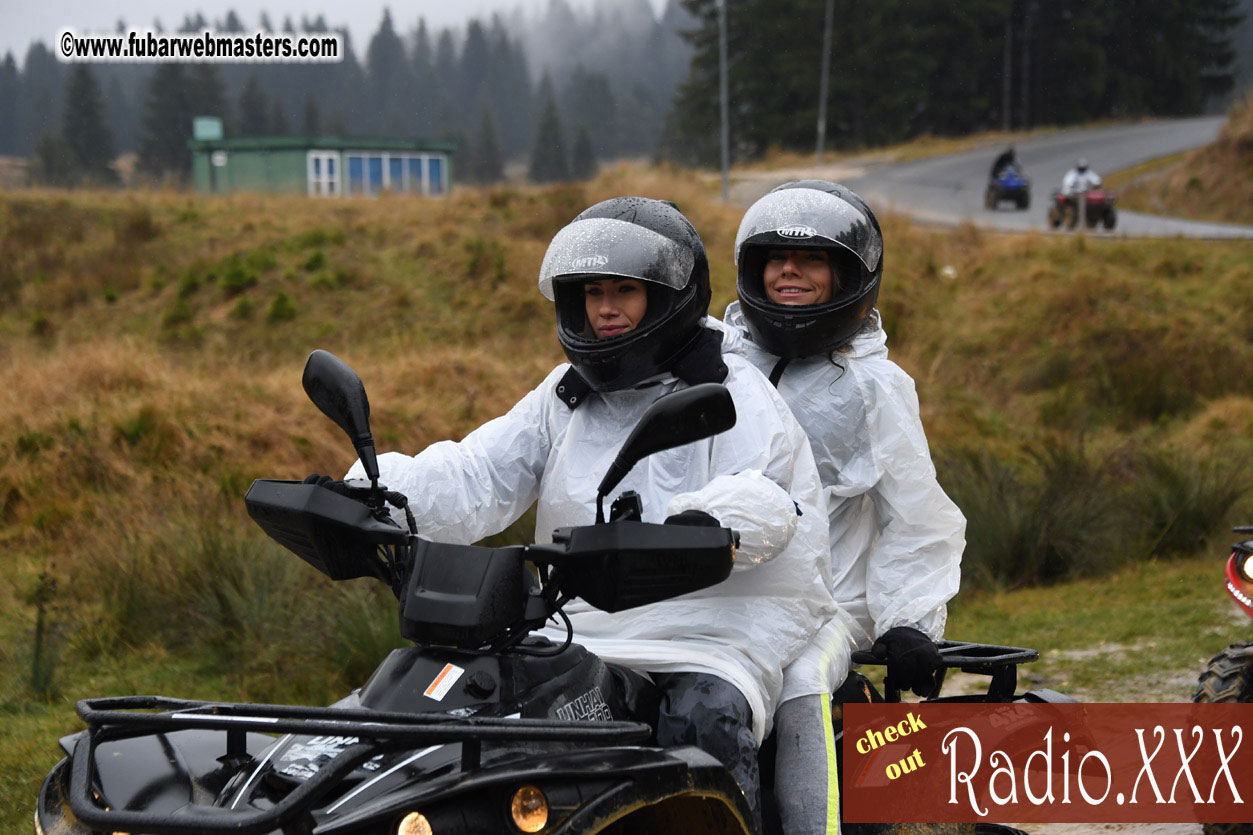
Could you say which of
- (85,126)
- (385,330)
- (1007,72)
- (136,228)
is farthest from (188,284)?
(1007,72)

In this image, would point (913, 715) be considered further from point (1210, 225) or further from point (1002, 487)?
point (1210, 225)

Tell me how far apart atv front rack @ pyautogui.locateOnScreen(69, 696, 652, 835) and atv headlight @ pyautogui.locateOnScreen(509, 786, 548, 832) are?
8cm

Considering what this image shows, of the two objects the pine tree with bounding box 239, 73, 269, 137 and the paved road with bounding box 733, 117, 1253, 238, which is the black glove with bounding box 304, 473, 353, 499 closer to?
the paved road with bounding box 733, 117, 1253, 238

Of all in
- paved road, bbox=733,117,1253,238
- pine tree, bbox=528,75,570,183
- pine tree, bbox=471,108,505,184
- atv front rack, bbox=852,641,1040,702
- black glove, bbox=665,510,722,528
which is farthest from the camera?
pine tree, bbox=471,108,505,184

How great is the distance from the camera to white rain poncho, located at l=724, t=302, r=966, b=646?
12.6 ft

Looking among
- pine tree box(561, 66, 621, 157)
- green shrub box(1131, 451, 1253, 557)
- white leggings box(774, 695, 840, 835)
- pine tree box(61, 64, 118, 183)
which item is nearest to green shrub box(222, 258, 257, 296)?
green shrub box(1131, 451, 1253, 557)

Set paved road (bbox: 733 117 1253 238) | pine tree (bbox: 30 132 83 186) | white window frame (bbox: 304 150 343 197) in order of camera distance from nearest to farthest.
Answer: paved road (bbox: 733 117 1253 238)
white window frame (bbox: 304 150 343 197)
pine tree (bbox: 30 132 83 186)

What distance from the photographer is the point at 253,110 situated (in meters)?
77.5

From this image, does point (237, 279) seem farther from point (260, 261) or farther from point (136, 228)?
point (136, 228)

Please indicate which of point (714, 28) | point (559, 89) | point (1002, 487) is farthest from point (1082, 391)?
point (559, 89)

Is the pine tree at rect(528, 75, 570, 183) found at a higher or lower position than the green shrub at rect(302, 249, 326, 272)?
higher

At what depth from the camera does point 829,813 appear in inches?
119

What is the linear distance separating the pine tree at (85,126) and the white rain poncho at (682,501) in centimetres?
6727

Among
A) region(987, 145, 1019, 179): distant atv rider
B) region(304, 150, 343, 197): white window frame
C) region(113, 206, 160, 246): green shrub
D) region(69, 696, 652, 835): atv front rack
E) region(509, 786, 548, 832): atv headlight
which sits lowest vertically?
region(509, 786, 548, 832): atv headlight
